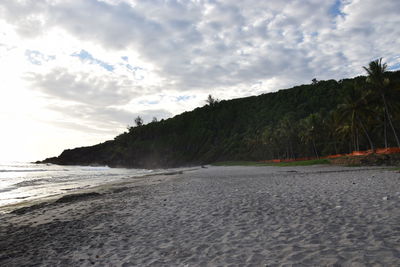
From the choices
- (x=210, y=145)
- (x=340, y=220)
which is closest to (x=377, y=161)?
(x=340, y=220)

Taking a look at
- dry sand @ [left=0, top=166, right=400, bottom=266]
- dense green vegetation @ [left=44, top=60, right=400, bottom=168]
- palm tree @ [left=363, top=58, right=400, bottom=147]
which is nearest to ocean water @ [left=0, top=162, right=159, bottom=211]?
dry sand @ [left=0, top=166, right=400, bottom=266]

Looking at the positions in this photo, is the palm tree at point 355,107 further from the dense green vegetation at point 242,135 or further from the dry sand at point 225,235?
the dry sand at point 225,235

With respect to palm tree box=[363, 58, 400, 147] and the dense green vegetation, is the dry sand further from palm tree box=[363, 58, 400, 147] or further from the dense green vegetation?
the dense green vegetation

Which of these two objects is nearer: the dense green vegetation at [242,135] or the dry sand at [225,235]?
the dry sand at [225,235]

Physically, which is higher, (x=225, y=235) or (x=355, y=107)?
(x=355, y=107)

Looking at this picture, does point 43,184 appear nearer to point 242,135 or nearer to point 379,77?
point 379,77

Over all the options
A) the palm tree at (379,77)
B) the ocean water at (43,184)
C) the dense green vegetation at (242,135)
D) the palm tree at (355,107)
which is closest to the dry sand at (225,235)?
the ocean water at (43,184)

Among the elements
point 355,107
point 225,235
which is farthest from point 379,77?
point 225,235

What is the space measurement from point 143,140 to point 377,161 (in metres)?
147

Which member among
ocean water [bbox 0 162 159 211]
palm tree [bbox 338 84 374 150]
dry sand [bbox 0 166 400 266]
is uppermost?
palm tree [bbox 338 84 374 150]

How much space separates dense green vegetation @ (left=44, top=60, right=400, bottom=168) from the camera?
264 feet

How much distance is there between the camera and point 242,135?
130750 millimetres

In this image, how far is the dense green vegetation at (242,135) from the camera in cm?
8038

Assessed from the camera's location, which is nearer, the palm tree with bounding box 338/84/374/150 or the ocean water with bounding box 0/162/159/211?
the ocean water with bounding box 0/162/159/211
